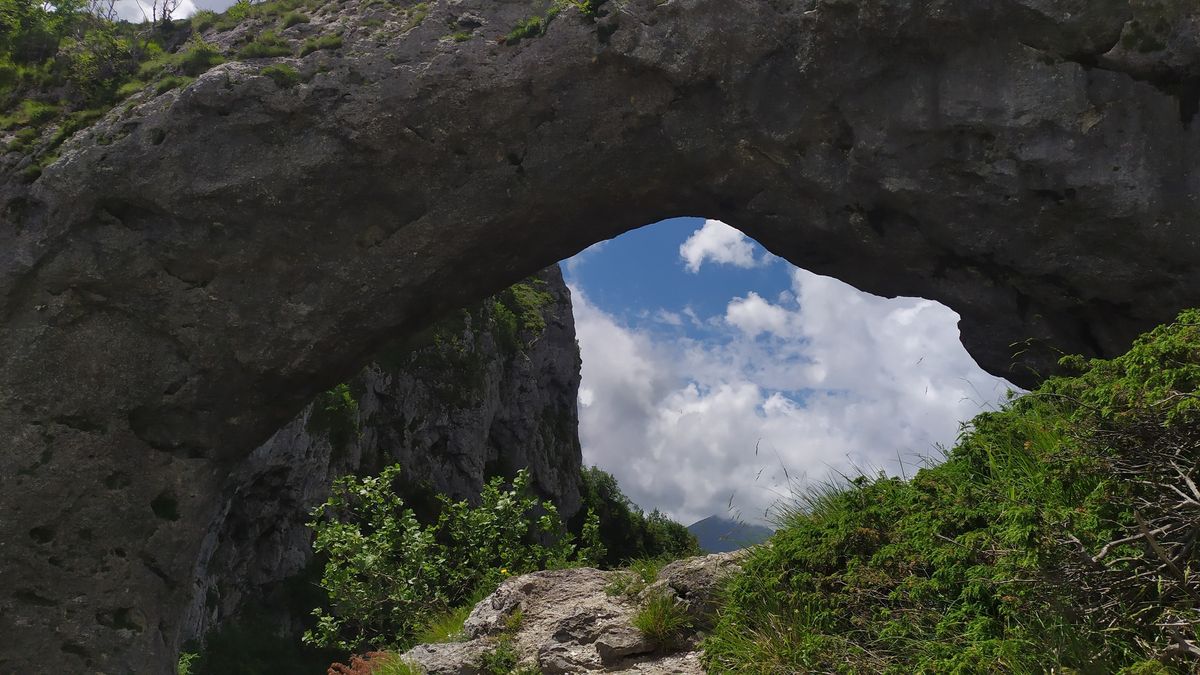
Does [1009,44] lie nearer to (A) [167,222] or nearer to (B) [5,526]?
(A) [167,222]

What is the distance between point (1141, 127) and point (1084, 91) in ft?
2.57

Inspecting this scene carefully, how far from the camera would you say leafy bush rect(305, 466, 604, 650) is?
13391 millimetres

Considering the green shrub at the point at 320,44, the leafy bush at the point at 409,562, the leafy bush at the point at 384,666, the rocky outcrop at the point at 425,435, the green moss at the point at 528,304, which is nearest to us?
the leafy bush at the point at 384,666

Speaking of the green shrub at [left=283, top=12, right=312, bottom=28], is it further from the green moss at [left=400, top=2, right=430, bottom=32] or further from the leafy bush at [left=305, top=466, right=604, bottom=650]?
the leafy bush at [left=305, top=466, right=604, bottom=650]

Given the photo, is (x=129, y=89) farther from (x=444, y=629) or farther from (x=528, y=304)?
(x=528, y=304)

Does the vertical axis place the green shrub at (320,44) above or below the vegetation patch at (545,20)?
above

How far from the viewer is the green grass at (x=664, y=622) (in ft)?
25.5

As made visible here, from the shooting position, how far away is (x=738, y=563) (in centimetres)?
787

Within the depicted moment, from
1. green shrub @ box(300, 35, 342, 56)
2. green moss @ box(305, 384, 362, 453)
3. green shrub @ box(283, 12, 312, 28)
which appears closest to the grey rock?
green shrub @ box(300, 35, 342, 56)

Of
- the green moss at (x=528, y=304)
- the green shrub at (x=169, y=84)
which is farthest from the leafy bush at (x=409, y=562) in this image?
the green moss at (x=528, y=304)

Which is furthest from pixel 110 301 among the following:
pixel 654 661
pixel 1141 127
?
pixel 1141 127

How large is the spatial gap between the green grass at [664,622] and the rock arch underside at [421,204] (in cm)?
618

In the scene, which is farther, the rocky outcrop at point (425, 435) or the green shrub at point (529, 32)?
the rocky outcrop at point (425, 435)

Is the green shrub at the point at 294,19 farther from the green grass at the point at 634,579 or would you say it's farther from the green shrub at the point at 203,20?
the green grass at the point at 634,579
